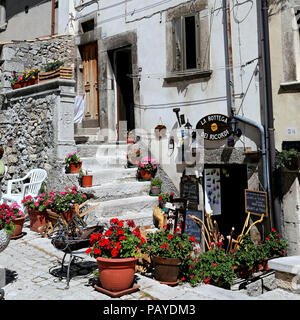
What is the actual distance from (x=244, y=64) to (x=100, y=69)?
4.52 meters

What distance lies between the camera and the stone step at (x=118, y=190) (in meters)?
7.06

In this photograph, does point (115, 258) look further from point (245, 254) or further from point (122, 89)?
point (122, 89)

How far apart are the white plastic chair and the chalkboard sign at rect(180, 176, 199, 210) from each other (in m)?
3.16

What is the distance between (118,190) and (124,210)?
0.55m

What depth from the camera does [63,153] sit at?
7922 mm

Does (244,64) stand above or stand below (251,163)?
above

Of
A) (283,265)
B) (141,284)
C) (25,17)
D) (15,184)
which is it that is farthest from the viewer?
(25,17)

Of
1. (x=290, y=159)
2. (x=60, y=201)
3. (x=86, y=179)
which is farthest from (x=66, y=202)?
(x=290, y=159)

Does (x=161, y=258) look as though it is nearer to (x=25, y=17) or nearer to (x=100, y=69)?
(x=100, y=69)

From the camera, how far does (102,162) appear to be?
8.47m

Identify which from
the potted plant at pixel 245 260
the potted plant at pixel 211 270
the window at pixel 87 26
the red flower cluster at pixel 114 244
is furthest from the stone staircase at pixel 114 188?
the window at pixel 87 26
